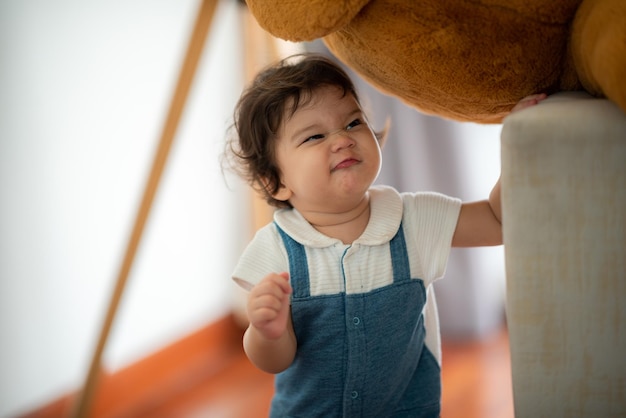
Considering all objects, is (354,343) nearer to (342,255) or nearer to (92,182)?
(342,255)

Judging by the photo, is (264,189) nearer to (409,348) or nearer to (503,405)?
(409,348)

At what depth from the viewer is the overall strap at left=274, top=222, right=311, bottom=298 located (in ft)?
2.43

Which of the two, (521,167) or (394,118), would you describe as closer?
(521,167)

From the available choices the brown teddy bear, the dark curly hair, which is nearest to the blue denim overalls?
the dark curly hair

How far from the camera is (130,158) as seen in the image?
144cm

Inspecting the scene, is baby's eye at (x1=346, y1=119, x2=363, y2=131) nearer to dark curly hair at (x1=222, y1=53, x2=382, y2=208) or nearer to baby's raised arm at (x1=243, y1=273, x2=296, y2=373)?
dark curly hair at (x1=222, y1=53, x2=382, y2=208)

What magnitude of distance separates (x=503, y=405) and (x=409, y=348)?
0.76 metres

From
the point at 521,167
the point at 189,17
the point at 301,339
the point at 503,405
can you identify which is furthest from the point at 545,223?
the point at 189,17

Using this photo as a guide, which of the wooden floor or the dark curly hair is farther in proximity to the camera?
the wooden floor

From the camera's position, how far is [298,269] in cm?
75

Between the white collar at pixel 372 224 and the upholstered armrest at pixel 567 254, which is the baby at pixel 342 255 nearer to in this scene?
the white collar at pixel 372 224

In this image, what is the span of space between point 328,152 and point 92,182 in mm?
810

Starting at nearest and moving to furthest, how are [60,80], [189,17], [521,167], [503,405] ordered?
1. [521,167]
2. [60,80]
3. [503,405]
4. [189,17]

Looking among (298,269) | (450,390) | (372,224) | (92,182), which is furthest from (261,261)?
(450,390)
